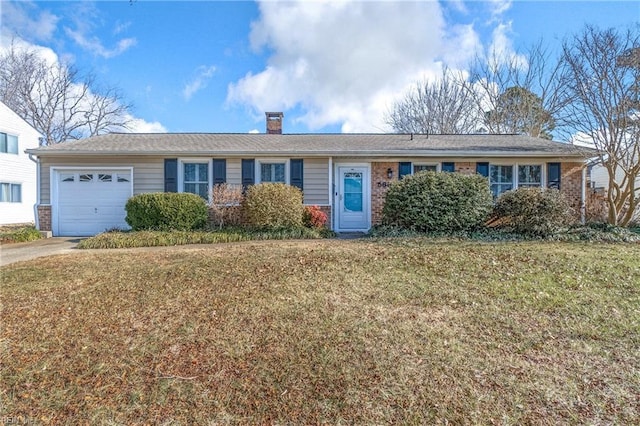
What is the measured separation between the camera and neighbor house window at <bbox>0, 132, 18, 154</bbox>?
54.2 feet

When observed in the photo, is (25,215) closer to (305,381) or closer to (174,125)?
(174,125)

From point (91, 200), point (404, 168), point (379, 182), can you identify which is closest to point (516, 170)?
point (404, 168)

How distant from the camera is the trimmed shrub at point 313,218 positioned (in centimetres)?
976

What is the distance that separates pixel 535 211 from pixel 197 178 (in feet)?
31.3

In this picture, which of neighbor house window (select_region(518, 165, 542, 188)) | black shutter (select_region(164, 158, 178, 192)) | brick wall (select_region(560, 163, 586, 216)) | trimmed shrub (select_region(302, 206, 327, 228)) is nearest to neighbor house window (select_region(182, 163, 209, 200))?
black shutter (select_region(164, 158, 178, 192))

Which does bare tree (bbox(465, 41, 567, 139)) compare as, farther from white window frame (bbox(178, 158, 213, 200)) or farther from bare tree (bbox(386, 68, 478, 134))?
white window frame (bbox(178, 158, 213, 200))

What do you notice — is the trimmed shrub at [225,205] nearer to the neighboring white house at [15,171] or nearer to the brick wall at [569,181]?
the brick wall at [569,181]

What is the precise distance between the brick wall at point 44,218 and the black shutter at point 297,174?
7.52 meters

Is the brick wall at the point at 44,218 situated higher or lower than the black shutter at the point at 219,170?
lower

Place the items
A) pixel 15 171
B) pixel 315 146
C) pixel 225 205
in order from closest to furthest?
pixel 225 205 → pixel 315 146 → pixel 15 171

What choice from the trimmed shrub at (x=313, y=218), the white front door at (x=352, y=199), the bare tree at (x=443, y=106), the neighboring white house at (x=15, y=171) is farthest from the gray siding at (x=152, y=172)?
the bare tree at (x=443, y=106)

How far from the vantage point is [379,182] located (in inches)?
424

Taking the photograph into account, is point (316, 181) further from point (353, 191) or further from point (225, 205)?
point (225, 205)

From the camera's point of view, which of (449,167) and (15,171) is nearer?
(449,167)
